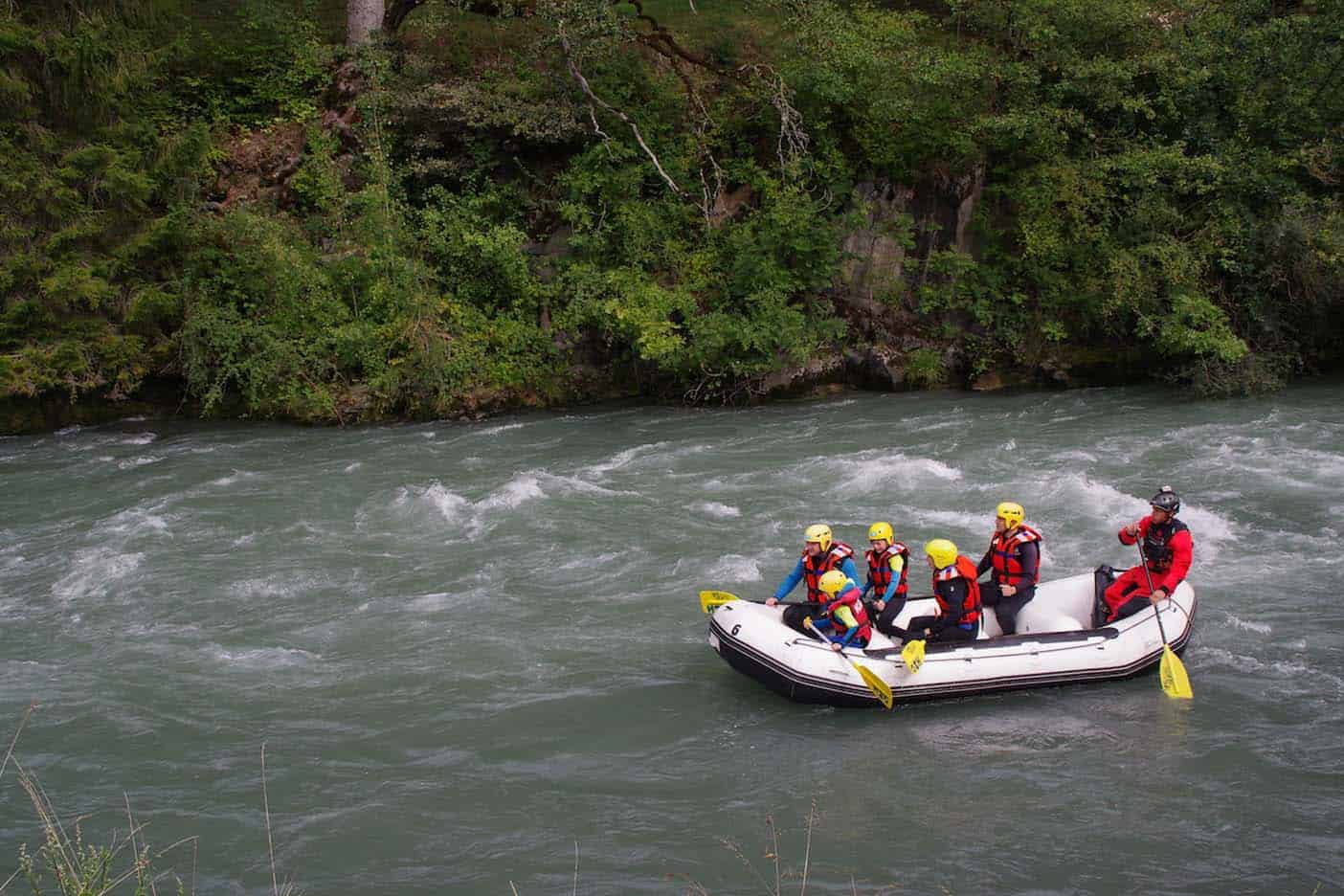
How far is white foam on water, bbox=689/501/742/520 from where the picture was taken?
11594 millimetres

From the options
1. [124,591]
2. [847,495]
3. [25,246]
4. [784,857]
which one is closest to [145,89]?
[25,246]

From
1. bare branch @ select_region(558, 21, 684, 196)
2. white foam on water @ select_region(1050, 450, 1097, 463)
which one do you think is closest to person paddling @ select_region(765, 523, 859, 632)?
white foam on water @ select_region(1050, 450, 1097, 463)

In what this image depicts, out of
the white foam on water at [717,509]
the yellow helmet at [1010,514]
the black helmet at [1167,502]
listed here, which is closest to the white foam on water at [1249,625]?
the black helmet at [1167,502]

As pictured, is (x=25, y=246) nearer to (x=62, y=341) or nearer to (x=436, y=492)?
(x=62, y=341)

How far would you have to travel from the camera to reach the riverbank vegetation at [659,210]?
15484 millimetres

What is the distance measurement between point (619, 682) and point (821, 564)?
1729mm

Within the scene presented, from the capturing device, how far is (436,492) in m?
12.5

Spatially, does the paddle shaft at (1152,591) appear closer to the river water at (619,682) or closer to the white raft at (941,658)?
the white raft at (941,658)

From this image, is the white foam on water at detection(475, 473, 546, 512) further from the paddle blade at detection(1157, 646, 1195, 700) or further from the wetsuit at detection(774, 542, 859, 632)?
the paddle blade at detection(1157, 646, 1195, 700)

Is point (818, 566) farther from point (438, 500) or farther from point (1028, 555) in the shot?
point (438, 500)

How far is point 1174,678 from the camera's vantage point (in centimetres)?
751

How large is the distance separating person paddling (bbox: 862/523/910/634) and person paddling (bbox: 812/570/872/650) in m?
0.40

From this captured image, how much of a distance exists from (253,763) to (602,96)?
13.0m

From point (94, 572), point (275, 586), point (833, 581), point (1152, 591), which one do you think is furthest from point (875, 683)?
point (94, 572)
